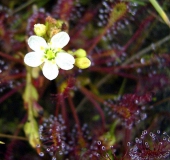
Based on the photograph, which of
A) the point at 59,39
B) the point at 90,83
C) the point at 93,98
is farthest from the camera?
the point at 90,83

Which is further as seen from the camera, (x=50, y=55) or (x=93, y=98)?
(x=93, y=98)

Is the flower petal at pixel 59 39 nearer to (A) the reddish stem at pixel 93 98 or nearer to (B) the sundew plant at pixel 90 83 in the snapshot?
(B) the sundew plant at pixel 90 83

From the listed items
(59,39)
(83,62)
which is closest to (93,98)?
(83,62)

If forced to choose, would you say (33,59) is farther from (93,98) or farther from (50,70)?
(93,98)

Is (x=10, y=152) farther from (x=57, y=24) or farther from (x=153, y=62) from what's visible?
(x=153, y=62)

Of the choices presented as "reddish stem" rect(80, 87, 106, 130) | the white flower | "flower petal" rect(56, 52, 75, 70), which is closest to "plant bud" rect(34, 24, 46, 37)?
the white flower

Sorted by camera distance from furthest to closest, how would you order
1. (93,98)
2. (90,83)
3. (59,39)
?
(90,83) < (93,98) < (59,39)

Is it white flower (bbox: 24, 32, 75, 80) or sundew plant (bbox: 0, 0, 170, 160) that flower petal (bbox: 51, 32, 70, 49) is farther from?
sundew plant (bbox: 0, 0, 170, 160)
